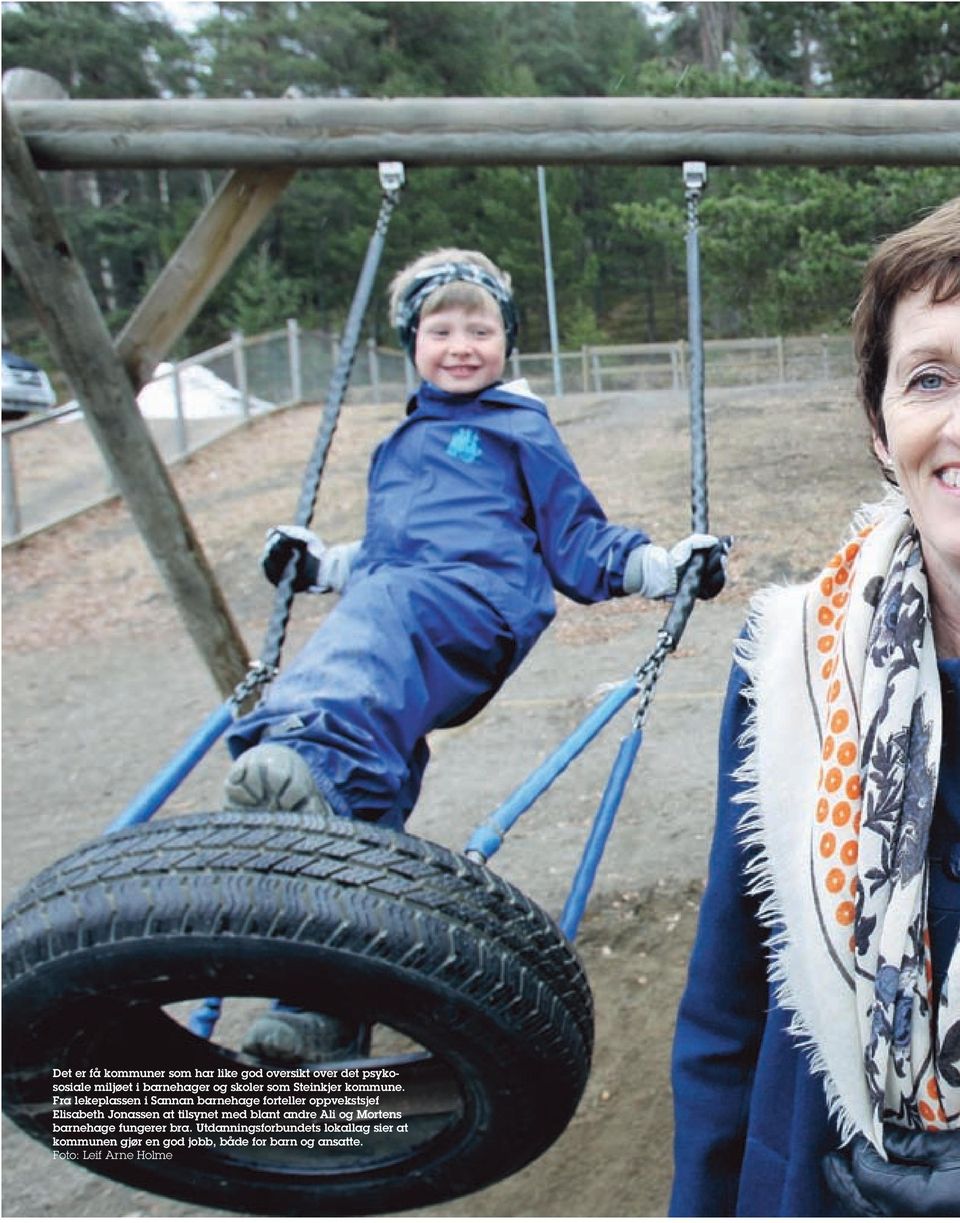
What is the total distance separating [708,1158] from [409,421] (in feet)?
5.39

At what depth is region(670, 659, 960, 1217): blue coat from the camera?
100 centimetres

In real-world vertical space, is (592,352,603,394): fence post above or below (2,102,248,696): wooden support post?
below

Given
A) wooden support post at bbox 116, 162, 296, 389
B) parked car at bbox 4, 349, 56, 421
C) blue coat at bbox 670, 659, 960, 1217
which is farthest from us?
parked car at bbox 4, 349, 56, 421

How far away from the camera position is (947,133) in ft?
7.79

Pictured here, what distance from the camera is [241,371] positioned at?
36.0 ft

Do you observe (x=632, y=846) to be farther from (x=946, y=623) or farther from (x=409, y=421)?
(x=946, y=623)

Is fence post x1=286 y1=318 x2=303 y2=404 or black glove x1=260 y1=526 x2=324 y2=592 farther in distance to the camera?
fence post x1=286 y1=318 x2=303 y2=404

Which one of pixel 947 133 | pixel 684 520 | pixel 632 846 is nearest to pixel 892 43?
pixel 684 520

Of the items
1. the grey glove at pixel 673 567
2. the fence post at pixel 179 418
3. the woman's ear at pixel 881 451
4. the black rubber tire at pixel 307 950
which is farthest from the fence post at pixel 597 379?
the woman's ear at pixel 881 451

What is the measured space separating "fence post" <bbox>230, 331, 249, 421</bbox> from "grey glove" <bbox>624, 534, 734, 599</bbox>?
366 inches

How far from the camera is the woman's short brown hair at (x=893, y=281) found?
0.90 meters

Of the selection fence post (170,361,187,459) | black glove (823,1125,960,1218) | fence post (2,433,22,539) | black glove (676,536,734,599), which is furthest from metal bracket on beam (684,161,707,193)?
fence post (170,361,187,459)

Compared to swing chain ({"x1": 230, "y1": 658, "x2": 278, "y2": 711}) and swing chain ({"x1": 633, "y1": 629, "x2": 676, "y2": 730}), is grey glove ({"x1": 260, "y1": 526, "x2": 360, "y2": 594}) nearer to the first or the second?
swing chain ({"x1": 230, "y1": 658, "x2": 278, "y2": 711})

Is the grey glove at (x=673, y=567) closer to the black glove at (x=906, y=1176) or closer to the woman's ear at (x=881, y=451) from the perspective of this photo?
the woman's ear at (x=881, y=451)
